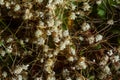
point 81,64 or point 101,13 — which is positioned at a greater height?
point 101,13

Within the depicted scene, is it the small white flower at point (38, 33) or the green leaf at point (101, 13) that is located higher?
the small white flower at point (38, 33)

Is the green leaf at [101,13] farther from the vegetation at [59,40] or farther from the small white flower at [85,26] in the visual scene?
the small white flower at [85,26]

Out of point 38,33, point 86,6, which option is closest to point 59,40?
point 38,33

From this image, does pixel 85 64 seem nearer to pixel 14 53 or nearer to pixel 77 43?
pixel 77 43

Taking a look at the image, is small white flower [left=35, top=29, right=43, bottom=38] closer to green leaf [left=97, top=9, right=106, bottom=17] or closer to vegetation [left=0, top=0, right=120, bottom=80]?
vegetation [left=0, top=0, right=120, bottom=80]

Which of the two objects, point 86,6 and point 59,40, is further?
point 86,6

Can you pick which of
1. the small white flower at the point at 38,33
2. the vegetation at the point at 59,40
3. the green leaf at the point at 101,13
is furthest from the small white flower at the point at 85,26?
the small white flower at the point at 38,33

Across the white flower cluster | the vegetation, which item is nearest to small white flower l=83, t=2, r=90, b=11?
the vegetation

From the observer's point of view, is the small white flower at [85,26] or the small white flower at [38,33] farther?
the small white flower at [85,26]

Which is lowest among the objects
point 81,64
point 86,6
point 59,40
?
point 81,64

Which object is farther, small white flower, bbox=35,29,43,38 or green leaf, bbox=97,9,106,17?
green leaf, bbox=97,9,106,17

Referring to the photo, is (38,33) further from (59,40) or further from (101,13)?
(101,13)
